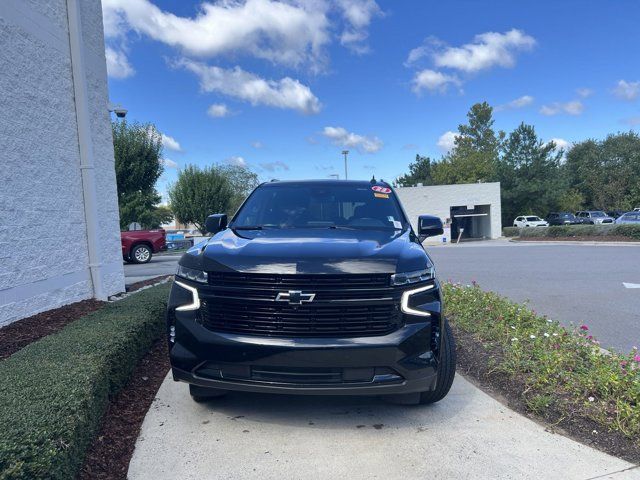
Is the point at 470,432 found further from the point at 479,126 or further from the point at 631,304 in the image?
the point at 479,126

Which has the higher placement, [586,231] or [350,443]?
[350,443]

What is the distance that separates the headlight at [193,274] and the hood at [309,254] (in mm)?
37

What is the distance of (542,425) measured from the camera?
3.17 metres

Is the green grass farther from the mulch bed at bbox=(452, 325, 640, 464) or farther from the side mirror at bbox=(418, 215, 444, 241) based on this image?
the side mirror at bbox=(418, 215, 444, 241)

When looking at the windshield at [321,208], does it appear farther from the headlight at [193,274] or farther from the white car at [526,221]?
the white car at [526,221]

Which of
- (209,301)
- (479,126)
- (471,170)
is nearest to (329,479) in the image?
(209,301)

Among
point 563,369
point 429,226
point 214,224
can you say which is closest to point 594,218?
point 429,226

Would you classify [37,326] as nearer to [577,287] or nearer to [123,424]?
[123,424]

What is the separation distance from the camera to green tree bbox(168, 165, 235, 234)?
3744cm

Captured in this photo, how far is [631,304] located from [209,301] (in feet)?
24.6

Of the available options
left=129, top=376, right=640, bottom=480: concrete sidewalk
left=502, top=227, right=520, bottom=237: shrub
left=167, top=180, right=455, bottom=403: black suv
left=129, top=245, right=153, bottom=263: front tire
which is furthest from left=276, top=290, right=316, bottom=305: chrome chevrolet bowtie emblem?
left=502, top=227, right=520, bottom=237: shrub

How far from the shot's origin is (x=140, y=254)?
1819 centimetres

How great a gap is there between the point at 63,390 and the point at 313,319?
60.7 inches

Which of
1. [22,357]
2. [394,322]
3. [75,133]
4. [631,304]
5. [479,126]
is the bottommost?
[631,304]
